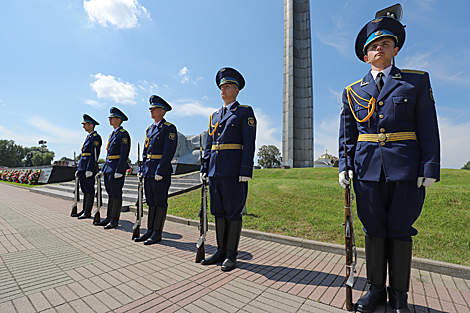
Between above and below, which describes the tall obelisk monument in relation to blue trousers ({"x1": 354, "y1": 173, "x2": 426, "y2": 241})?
above

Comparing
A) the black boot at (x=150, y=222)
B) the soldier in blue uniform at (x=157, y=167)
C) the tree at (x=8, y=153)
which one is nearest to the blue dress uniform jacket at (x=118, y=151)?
the soldier in blue uniform at (x=157, y=167)

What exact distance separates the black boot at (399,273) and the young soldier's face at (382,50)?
1711mm

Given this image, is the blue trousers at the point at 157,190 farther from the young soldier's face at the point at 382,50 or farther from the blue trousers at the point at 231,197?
the young soldier's face at the point at 382,50

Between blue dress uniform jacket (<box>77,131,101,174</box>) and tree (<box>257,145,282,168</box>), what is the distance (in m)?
47.0

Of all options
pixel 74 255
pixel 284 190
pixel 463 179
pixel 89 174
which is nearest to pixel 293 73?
pixel 463 179

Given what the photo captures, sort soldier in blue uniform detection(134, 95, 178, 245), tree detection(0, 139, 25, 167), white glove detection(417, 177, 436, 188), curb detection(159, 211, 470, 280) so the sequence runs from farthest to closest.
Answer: tree detection(0, 139, 25, 167) → soldier in blue uniform detection(134, 95, 178, 245) → curb detection(159, 211, 470, 280) → white glove detection(417, 177, 436, 188)

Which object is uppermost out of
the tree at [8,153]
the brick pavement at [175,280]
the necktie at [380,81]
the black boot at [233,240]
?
the tree at [8,153]

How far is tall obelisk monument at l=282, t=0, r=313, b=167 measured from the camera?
1417 inches

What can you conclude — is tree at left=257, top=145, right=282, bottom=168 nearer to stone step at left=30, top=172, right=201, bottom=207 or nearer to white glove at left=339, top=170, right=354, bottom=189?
stone step at left=30, top=172, right=201, bottom=207

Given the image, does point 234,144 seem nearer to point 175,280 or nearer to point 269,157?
point 175,280

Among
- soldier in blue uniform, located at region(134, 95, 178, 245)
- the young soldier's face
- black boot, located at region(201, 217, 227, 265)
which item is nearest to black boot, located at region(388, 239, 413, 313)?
the young soldier's face

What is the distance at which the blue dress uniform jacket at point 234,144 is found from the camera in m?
3.58

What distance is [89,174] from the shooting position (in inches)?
260

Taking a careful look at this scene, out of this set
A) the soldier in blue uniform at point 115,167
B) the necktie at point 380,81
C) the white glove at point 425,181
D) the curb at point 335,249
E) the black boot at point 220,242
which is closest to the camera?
the white glove at point 425,181
